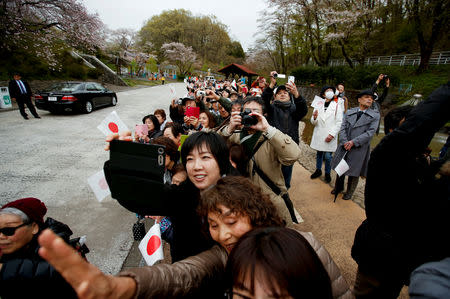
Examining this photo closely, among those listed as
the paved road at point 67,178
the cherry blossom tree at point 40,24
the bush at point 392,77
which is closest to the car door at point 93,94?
the paved road at point 67,178

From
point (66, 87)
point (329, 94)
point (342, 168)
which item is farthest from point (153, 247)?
point (66, 87)

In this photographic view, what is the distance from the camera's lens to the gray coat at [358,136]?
3.19 m

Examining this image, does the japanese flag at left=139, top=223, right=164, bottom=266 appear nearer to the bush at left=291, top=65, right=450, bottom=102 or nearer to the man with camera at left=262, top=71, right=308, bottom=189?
the man with camera at left=262, top=71, right=308, bottom=189

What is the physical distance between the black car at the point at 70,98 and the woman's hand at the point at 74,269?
10.0 metres

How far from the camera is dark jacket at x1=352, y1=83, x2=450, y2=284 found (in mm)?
1037

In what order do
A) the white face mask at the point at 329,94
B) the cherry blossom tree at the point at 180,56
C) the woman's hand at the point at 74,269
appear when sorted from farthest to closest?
the cherry blossom tree at the point at 180,56 < the white face mask at the point at 329,94 < the woman's hand at the point at 74,269

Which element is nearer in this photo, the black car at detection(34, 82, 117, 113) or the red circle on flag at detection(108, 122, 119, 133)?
the red circle on flag at detection(108, 122, 119, 133)

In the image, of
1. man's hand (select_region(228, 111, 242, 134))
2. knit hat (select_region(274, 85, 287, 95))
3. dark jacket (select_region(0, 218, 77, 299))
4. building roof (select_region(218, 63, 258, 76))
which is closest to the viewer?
dark jacket (select_region(0, 218, 77, 299))

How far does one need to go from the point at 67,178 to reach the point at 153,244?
11.1 ft

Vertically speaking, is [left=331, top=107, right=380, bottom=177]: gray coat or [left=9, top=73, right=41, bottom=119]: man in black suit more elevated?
[left=9, top=73, right=41, bottom=119]: man in black suit

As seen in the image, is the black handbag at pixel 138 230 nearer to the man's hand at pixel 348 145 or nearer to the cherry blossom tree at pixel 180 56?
the man's hand at pixel 348 145

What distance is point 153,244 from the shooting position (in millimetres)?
1592

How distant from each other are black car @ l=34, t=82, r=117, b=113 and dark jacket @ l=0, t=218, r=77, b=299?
9.01 metres

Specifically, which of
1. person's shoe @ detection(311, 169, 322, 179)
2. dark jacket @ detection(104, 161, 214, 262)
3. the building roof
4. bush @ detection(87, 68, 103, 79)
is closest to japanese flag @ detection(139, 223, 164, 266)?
dark jacket @ detection(104, 161, 214, 262)
